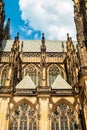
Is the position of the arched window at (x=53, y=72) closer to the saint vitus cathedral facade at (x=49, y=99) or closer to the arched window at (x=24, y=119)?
the saint vitus cathedral facade at (x=49, y=99)

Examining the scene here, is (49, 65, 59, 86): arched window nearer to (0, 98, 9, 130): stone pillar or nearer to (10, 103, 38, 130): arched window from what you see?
(10, 103, 38, 130): arched window

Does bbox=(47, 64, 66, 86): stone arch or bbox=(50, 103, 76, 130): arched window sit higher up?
bbox=(47, 64, 66, 86): stone arch

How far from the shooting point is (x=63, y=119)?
17469 mm

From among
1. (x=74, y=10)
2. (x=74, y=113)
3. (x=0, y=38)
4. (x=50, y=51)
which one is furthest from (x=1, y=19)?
(x=74, y=113)

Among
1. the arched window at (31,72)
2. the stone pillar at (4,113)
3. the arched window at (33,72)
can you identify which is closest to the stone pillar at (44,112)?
the stone pillar at (4,113)

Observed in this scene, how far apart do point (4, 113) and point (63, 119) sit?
4370 mm

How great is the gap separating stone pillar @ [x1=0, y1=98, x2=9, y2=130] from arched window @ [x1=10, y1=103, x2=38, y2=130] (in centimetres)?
54

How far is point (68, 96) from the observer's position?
61.0ft

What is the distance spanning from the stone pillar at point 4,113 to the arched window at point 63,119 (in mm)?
3331

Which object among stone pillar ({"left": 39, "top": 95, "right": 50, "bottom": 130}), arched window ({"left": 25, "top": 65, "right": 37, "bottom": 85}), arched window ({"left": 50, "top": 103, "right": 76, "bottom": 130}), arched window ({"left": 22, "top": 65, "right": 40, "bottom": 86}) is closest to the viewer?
stone pillar ({"left": 39, "top": 95, "right": 50, "bottom": 130})

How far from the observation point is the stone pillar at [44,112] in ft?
54.2

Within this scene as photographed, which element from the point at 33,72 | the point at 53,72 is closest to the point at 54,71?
the point at 53,72

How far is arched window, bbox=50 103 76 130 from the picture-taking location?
17122 mm

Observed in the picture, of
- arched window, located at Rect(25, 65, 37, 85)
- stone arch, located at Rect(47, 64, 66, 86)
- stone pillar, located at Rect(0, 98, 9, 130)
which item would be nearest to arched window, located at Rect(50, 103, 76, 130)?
stone pillar, located at Rect(0, 98, 9, 130)
